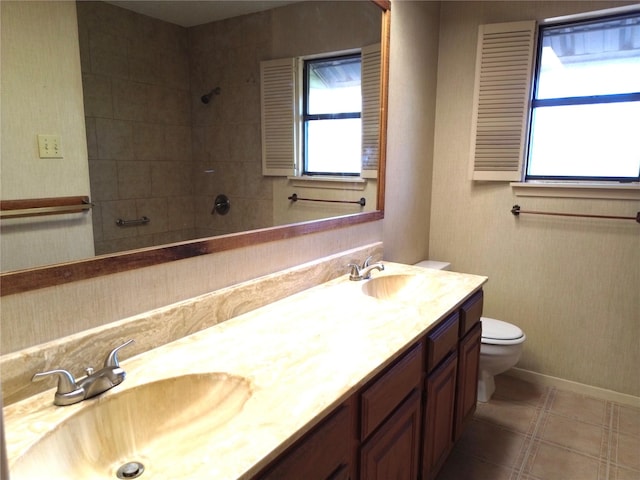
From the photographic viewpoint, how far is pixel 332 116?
203 centimetres

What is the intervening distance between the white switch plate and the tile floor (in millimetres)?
1962

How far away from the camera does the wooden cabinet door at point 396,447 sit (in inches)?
47.3

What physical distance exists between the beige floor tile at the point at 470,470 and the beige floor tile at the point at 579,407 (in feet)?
2.27

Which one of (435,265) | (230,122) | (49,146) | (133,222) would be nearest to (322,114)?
(230,122)

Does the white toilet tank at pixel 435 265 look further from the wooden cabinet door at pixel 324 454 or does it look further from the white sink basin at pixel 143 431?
the white sink basin at pixel 143 431

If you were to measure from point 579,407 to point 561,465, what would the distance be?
0.60 m

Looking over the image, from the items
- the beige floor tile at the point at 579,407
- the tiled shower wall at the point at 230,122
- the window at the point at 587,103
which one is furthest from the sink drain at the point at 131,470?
the window at the point at 587,103

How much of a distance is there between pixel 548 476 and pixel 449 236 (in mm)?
1464

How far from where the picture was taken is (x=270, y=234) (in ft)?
5.31

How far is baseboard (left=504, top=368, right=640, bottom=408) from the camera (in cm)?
251

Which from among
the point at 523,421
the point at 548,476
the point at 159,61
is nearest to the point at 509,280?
the point at 523,421

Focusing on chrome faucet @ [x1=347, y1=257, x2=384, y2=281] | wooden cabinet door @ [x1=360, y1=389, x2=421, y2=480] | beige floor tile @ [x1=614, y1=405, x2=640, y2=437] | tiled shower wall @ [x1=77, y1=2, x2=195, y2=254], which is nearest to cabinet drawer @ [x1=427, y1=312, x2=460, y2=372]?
wooden cabinet door @ [x1=360, y1=389, x2=421, y2=480]

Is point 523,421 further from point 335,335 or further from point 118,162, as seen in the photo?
point 118,162

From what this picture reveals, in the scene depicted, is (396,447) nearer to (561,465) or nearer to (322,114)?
(561,465)
